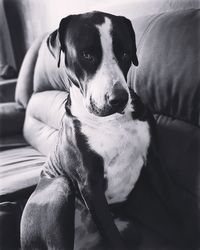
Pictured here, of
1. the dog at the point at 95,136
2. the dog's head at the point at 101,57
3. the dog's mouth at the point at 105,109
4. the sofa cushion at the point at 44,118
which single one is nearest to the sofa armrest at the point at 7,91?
the sofa cushion at the point at 44,118

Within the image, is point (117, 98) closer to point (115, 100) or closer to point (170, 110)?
point (115, 100)

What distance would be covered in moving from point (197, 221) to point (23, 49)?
255cm

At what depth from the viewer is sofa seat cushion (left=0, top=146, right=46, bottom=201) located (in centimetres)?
139

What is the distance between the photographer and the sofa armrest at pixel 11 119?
7.06ft

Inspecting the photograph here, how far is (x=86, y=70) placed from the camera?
0.94 meters

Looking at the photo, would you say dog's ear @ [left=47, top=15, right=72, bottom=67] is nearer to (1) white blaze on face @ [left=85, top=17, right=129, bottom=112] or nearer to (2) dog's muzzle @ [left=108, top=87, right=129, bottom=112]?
(1) white blaze on face @ [left=85, top=17, right=129, bottom=112]

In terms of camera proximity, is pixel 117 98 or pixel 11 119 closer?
pixel 117 98

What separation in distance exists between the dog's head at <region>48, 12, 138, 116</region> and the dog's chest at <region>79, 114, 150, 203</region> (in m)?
0.08

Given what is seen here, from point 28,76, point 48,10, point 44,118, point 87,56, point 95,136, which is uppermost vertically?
point 87,56

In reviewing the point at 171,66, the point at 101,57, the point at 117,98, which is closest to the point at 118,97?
the point at 117,98

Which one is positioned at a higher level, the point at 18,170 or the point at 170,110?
the point at 170,110

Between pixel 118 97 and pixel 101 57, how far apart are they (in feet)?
0.43

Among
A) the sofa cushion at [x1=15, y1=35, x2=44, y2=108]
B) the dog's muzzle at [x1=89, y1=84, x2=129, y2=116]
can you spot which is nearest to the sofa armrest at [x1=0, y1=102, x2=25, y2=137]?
the sofa cushion at [x1=15, y1=35, x2=44, y2=108]

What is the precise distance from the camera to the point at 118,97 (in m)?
0.84
